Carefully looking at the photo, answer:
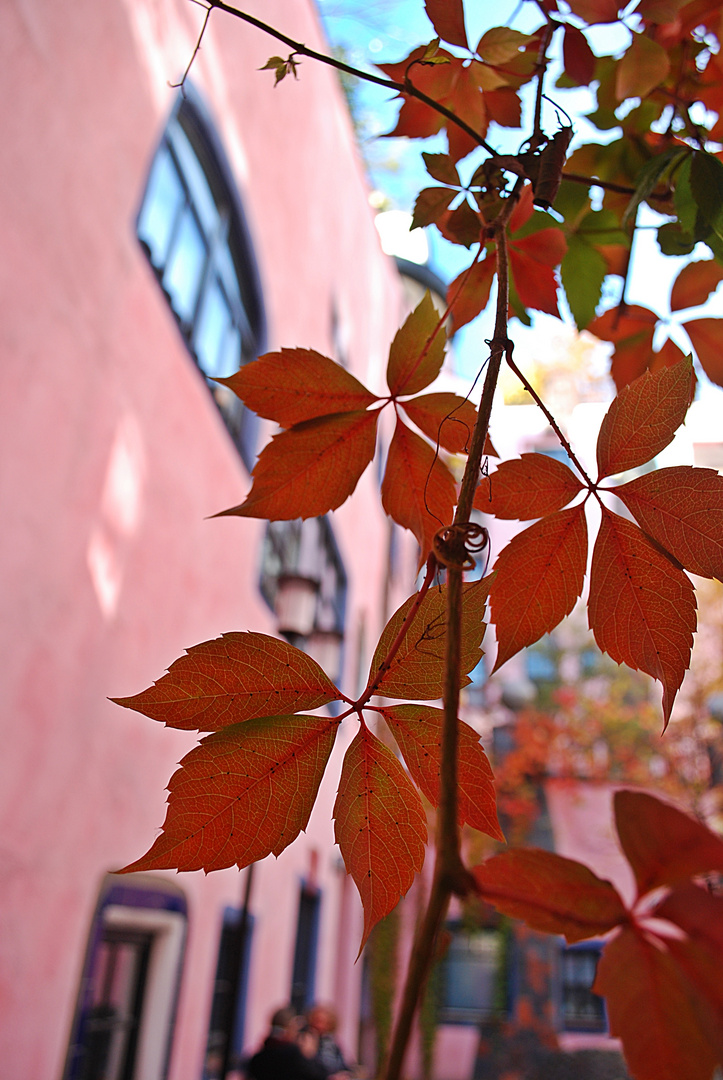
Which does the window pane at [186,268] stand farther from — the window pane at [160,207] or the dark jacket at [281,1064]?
the dark jacket at [281,1064]

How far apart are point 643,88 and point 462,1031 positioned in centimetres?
1113

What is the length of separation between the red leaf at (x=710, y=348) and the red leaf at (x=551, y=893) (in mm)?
501

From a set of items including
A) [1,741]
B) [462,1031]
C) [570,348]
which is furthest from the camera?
[462,1031]

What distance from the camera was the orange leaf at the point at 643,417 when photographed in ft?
1.16

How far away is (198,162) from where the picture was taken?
14.3 feet

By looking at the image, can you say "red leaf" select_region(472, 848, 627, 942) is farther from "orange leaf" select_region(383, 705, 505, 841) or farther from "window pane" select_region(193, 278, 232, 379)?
"window pane" select_region(193, 278, 232, 379)

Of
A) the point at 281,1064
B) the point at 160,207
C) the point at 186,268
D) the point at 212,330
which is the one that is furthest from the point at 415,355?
the point at 281,1064

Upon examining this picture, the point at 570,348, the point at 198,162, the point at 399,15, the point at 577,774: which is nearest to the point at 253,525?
the point at 198,162

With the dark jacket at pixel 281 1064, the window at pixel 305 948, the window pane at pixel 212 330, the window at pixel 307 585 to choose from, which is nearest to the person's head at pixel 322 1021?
the dark jacket at pixel 281 1064

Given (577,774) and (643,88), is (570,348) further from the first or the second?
(643,88)

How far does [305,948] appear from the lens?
7.15m

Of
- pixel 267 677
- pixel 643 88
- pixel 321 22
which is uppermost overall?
pixel 321 22

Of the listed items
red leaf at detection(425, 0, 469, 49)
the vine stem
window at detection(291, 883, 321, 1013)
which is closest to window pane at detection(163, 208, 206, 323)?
red leaf at detection(425, 0, 469, 49)

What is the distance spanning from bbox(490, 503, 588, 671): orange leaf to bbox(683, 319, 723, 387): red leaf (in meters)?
0.31
